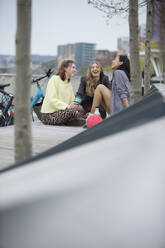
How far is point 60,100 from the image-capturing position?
607 centimetres

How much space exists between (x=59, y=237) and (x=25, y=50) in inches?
37.6

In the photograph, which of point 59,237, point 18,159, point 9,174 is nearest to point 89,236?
point 59,237

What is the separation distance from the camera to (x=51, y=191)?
1.53 meters

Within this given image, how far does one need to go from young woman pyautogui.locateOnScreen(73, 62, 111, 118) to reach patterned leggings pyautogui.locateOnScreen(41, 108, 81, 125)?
0.36 metres

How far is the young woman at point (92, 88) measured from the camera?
6.22 m

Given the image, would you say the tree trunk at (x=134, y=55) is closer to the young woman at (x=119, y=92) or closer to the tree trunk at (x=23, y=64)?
the young woman at (x=119, y=92)

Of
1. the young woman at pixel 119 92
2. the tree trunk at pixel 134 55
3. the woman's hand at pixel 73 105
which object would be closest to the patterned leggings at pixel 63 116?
the woman's hand at pixel 73 105

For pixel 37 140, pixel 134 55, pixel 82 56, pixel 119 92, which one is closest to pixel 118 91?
pixel 119 92

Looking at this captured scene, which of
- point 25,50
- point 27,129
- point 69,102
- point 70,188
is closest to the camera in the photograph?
point 70,188

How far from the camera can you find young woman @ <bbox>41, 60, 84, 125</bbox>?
5844 mm

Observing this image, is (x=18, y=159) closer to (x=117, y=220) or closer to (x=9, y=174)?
(x=9, y=174)

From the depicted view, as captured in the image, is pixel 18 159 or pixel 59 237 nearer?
pixel 59 237

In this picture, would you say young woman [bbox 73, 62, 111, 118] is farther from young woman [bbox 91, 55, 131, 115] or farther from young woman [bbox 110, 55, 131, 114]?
young woman [bbox 110, 55, 131, 114]

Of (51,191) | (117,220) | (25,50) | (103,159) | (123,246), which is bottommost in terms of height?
(123,246)
